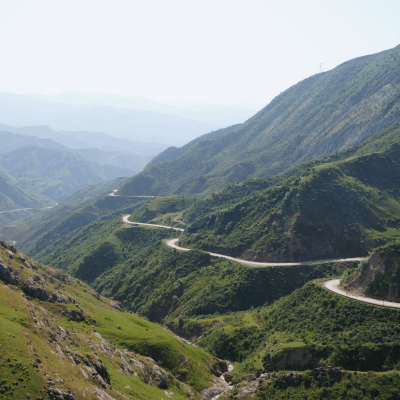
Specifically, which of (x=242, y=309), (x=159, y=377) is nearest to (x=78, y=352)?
(x=159, y=377)

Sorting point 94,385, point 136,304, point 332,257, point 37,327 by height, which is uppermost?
point 37,327

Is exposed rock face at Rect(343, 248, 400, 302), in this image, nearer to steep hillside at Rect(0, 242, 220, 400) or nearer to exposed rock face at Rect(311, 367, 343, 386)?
exposed rock face at Rect(311, 367, 343, 386)

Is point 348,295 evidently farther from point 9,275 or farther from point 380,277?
point 9,275

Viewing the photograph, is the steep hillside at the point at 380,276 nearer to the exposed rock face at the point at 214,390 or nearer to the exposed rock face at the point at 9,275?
the exposed rock face at the point at 214,390

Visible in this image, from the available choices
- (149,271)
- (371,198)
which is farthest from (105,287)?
(371,198)

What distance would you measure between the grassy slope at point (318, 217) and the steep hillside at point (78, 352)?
2793 inches

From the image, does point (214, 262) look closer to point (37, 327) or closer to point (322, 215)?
point (322, 215)

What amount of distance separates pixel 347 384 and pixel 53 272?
94.1 m

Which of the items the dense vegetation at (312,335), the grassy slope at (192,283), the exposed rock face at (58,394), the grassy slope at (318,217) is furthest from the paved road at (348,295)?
the exposed rock face at (58,394)

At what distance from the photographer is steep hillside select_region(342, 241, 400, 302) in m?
88.4

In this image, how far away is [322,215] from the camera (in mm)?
159250

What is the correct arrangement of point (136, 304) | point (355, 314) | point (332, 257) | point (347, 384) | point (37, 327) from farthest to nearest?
1. point (136, 304)
2. point (332, 257)
3. point (355, 314)
4. point (347, 384)
5. point (37, 327)

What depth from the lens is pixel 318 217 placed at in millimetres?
158500

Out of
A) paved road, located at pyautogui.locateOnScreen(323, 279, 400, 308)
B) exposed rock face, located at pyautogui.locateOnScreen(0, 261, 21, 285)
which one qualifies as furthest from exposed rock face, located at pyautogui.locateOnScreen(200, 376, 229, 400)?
exposed rock face, located at pyautogui.locateOnScreen(0, 261, 21, 285)
